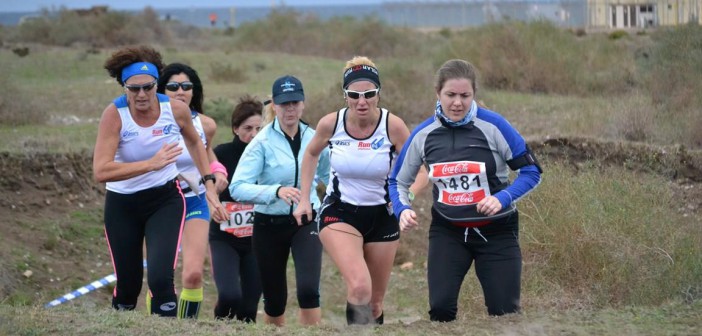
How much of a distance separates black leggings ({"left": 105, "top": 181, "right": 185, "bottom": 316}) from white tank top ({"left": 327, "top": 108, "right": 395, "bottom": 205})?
123 cm

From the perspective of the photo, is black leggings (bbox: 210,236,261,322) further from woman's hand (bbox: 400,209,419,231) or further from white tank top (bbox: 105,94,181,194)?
woman's hand (bbox: 400,209,419,231)

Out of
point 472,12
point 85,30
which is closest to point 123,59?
point 85,30

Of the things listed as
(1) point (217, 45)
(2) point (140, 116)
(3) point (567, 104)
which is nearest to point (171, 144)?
(2) point (140, 116)

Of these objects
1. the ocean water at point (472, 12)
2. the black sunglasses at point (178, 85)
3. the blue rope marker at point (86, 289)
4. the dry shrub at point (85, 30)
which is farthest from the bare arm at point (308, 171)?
the dry shrub at point (85, 30)

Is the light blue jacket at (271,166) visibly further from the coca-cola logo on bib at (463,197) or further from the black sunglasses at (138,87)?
the coca-cola logo on bib at (463,197)

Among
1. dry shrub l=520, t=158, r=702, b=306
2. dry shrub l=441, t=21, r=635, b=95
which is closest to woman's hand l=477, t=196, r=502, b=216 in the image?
dry shrub l=520, t=158, r=702, b=306

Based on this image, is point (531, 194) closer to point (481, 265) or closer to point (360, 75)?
point (360, 75)

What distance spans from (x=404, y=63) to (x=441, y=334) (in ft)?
48.9

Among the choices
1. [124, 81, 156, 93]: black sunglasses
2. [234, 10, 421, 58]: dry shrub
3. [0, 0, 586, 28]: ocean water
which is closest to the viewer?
[124, 81, 156, 93]: black sunglasses

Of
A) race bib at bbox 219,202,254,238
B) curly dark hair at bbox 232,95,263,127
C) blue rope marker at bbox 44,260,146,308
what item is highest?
curly dark hair at bbox 232,95,263,127

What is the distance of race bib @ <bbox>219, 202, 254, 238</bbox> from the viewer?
898 centimetres

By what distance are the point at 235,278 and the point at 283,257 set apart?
536mm

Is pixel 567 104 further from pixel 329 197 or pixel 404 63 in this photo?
pixel 329 197

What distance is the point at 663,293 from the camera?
8430 mm
